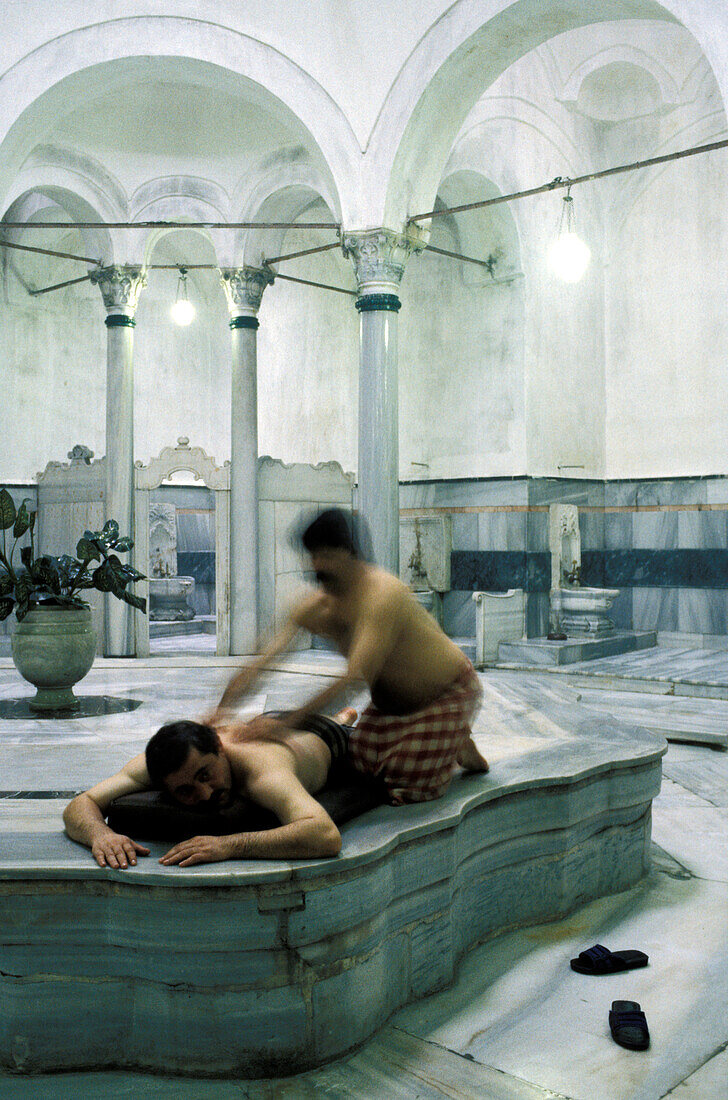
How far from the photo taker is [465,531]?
13102 mm

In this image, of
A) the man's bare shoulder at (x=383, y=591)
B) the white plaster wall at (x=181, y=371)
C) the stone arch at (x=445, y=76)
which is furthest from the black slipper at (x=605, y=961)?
the white plaster wall at (x=181, y=371)

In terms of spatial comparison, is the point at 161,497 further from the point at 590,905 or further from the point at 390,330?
the point at 590,905

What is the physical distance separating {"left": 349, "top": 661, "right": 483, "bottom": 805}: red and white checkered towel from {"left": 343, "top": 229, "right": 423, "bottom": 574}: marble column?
548cm

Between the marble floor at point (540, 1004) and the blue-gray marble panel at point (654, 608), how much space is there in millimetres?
7546

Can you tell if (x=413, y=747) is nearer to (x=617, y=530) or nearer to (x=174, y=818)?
(x=174, y=818)

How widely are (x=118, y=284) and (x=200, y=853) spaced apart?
9974mm

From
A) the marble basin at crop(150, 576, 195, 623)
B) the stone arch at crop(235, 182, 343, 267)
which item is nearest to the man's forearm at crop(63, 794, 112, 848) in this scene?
the stone arch at crop(235, 182, 343, 267)

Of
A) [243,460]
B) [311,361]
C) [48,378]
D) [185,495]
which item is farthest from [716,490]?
[48,378]

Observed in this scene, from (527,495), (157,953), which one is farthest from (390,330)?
(157,953)

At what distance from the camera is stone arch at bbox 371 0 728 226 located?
806 cm

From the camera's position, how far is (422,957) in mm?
3537

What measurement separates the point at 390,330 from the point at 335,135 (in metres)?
1.89

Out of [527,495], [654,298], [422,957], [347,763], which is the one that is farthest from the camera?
[654,298]

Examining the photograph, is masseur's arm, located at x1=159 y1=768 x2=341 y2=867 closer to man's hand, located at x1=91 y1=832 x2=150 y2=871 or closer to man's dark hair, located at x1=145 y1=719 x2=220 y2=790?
man's hand, located at x1=91 y1=832 x2=150 y2=871
